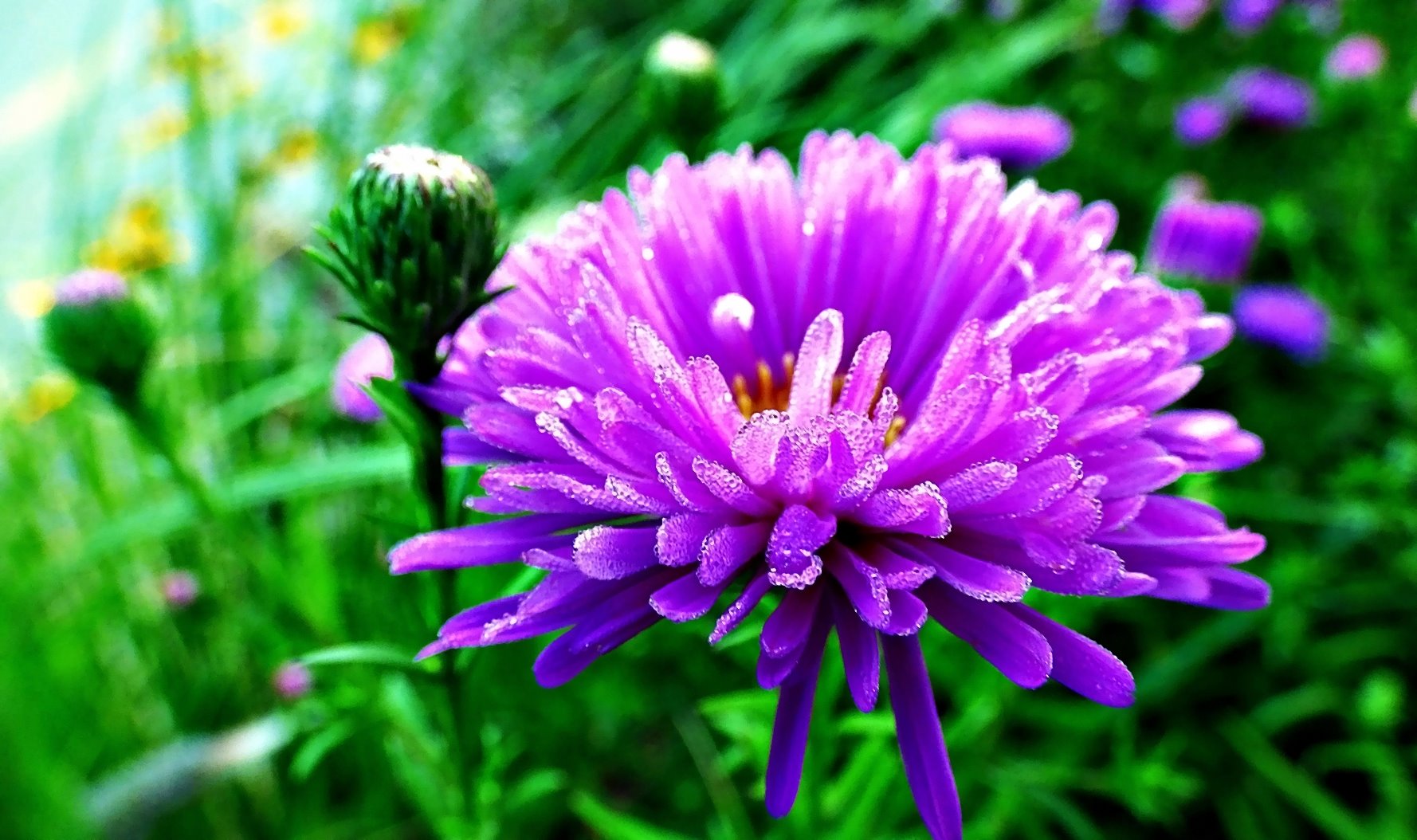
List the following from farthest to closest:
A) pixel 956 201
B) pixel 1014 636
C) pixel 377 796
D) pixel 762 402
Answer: pixel 377 796 → pixel 762 402 → pixel 956 201 → pixel 1014 636

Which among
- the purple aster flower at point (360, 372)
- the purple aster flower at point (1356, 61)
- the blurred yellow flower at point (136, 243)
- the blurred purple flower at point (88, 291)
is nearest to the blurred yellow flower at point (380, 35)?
the blurred yellow flower at point (136, 243)

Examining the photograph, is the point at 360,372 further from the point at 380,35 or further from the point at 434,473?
the point at 380,35

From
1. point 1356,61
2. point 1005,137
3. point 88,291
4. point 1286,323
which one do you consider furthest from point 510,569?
point 1356,61

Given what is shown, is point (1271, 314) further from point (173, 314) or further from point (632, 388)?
point (173, 314)

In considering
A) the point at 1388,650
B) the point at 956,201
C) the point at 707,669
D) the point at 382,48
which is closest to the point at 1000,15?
the point at 382,48

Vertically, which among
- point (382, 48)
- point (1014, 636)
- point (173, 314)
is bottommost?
point (173, 314)

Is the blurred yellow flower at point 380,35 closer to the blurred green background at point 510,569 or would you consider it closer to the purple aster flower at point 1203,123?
the blurred green background at point 510,569
